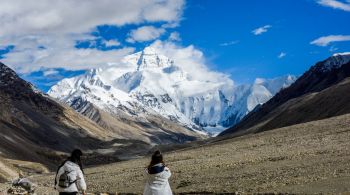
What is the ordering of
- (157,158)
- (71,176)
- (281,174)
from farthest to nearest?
1. (281,174)
2. (71,176)
3. (157,158)

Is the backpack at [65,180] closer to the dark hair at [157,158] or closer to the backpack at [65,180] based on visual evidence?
the backpack at [65,180]

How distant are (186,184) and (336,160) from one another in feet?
34.2

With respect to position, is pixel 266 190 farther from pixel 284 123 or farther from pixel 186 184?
pixel 284 123

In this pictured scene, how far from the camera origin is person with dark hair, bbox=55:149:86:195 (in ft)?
59.0

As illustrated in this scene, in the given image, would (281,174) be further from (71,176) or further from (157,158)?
(71,176)

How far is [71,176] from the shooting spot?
17984 millimetres

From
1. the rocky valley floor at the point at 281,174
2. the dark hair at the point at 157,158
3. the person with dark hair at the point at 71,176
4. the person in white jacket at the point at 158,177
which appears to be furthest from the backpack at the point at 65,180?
the rocky valley floor at the point at 281,174

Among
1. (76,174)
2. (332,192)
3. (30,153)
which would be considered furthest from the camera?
(30,153)

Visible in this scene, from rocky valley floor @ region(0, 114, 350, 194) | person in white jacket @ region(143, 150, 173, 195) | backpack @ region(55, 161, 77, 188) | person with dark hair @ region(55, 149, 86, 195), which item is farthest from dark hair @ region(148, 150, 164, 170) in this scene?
rocky valley floor @ region(0, 114, 350, 194)

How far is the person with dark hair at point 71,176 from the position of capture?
17969mm

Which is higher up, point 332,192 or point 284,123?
point 284,123

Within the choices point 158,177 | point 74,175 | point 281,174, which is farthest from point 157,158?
point 281,174

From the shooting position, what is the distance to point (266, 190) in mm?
31922

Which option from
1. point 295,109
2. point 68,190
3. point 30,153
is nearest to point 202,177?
point 68,190
